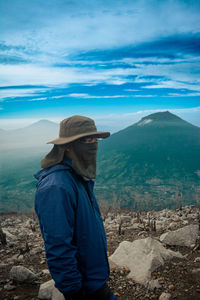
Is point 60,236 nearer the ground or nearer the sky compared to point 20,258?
nearer the sky

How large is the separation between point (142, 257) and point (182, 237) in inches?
51.7

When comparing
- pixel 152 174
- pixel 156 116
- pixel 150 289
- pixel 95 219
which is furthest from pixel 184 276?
pixel 156 116

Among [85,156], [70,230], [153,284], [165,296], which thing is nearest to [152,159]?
[153,284]

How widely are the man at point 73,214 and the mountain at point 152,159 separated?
53.1 m

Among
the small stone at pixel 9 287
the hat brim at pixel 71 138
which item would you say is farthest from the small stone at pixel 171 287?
the hat brim at pixel 71 138

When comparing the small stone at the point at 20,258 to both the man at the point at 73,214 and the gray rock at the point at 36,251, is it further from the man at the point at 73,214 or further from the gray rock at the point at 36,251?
the man at the point at 73,214

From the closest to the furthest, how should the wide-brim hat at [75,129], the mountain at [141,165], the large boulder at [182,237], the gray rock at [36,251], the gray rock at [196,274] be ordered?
the wide-brim hat at [75,129]
the gray rock at [196,274]
the large boulder at [182,237]
the gray rock at [36,251]
the mountain at [141,165]

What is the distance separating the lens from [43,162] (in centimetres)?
241

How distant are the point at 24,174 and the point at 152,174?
40430 mm

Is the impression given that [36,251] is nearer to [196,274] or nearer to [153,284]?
[153,284]

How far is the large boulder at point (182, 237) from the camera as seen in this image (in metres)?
5.40

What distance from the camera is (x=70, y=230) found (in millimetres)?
2031

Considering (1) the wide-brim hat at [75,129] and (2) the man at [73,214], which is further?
(1) the wide-brim hat at [75,129]

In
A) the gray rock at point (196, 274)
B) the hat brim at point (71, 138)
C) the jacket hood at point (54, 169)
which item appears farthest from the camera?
the gray rock at point (196, 274)
